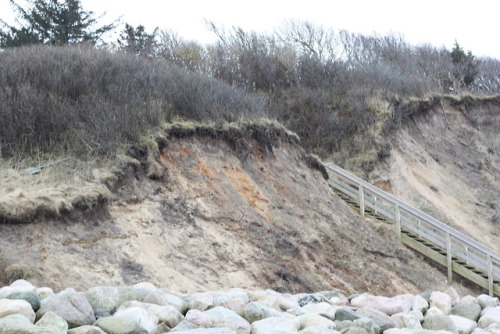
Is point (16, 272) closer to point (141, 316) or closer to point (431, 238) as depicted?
point (141, 316)

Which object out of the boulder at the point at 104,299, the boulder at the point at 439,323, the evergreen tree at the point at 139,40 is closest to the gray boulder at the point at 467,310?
the boulder at the point at 439,323

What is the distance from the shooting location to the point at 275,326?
7465 mm

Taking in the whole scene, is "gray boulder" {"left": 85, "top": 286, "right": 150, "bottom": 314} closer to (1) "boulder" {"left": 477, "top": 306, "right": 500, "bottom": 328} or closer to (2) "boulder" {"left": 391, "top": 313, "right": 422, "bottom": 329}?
(2) "boulder" {"left": 391, "top": 313, "right": 422, "bottom": 329}

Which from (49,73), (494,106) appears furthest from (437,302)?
(494,106)

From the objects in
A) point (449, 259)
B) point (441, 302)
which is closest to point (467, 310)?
point (441, 302)

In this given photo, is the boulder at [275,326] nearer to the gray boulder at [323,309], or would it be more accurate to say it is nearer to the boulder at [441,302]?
the gray boulder at [323,309]

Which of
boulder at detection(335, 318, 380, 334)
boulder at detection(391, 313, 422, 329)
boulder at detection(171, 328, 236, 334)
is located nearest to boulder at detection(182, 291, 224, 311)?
boulder at detection(171, 328, 236, 334)

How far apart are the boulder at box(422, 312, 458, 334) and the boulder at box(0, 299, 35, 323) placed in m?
5.52

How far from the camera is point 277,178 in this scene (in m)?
16.7

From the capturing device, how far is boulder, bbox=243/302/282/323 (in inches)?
308

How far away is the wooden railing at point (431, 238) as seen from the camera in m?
16.7

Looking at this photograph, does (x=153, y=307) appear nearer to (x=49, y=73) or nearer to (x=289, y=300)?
(x=289, y=300)

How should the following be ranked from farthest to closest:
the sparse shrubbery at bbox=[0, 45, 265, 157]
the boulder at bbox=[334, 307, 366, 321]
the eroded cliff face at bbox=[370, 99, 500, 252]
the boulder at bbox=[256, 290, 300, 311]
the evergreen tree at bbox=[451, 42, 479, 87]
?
the evergreen tree at bbox=[451, 42, 479, 87] → the eroded cliff face at bbox=[370, 99, 500, 252] → the sparse shrubbery at bbox=[0, 45, 265, 157] → the boulder at bbox=[256, 290, 300, 311] → the boulder at bbox=[334, 307, 366, 321]

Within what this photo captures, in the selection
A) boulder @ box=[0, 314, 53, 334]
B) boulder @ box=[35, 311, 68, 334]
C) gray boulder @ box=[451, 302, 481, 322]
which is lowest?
gray boulder @ box=[451, 302, 481, 322]
